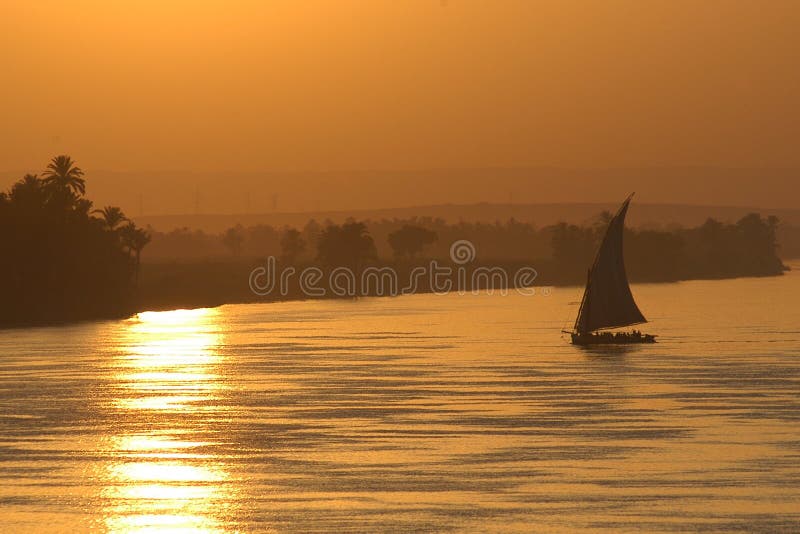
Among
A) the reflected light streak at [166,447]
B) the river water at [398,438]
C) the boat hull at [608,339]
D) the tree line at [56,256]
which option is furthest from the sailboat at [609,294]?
the tree line at [56,256]

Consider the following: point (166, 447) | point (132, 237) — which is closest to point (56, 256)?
point (132, 237)

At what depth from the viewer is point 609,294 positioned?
362 ft

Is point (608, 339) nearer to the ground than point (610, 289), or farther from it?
nearer to the ground

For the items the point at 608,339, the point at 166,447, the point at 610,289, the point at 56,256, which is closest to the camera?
the point at 166,447

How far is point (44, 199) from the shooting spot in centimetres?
15725

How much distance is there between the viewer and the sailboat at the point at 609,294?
10869 centimetres

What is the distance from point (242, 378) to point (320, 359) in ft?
51.5

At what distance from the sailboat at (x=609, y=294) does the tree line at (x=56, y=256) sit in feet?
199

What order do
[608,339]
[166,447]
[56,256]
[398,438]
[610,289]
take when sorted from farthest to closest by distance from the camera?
[56,256], [608,339], [610,289], [398,438], [166,447]

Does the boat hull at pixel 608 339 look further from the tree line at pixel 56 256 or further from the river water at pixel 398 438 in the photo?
the tree line at pixel 56 256

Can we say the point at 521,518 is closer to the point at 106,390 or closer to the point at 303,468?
the point at 303,468

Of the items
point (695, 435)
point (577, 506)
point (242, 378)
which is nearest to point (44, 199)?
point (242, 378)

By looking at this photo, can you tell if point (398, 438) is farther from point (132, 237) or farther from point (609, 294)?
point (132, 237)

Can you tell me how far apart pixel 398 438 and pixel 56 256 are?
340 feet
